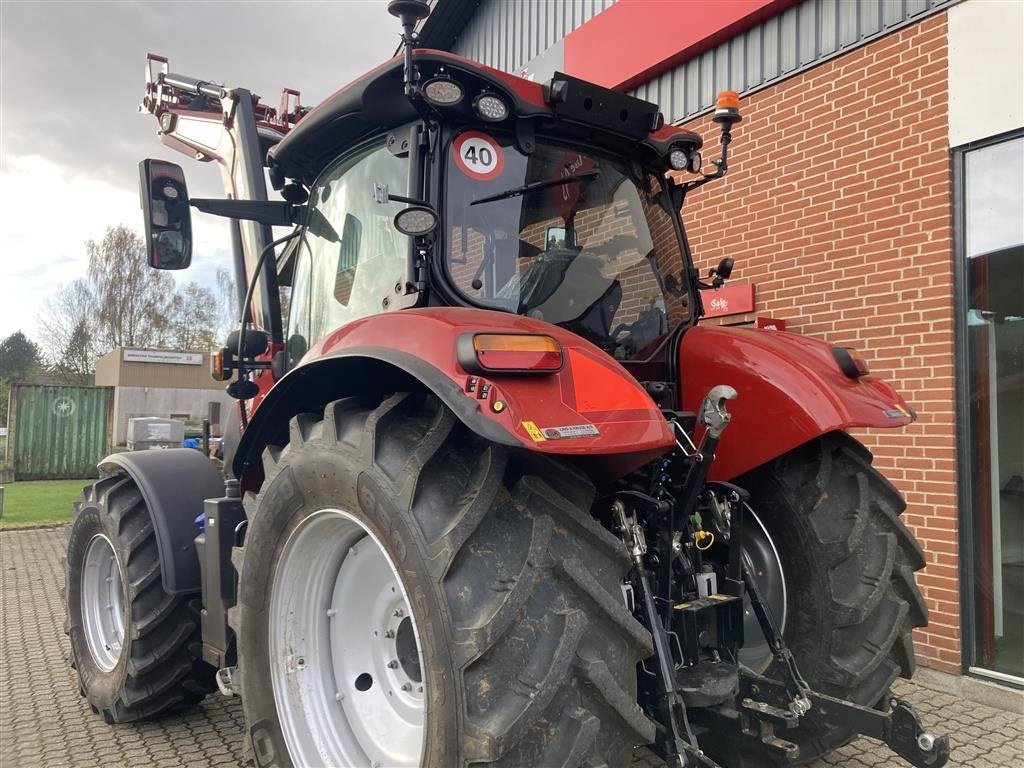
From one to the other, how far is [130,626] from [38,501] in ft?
40.5

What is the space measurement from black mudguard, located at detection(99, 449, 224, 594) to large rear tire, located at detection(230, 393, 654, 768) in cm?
114

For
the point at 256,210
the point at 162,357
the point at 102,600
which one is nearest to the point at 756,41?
the point at 256,210

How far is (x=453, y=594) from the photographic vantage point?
71.4 inches

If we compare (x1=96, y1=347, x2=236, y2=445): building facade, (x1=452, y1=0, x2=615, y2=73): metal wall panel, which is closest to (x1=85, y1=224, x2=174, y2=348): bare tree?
(x1=96, y1=347, x2=236, y2=445): building facade

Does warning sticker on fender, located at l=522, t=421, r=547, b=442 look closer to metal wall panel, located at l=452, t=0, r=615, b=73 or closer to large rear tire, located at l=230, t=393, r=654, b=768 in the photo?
large rear tire, located at l=230, t=393, r=654, b=768

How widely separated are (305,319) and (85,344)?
39.9 metres

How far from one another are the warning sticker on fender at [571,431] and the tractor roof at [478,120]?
1.26m

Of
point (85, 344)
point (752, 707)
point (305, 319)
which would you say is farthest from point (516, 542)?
point (85, 344)

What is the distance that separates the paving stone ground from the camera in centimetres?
336

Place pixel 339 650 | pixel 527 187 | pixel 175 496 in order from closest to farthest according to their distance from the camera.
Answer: pixel 339 650
pixel 527 187
pixel 175 496

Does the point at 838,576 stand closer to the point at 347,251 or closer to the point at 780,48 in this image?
the point at 347,251

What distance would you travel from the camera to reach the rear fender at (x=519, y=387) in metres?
1.82

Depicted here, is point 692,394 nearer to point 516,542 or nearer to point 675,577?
point 675,577

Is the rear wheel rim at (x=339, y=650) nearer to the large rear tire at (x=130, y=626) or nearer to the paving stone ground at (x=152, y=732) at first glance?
the paving stone ground at (x=152, y=732)
